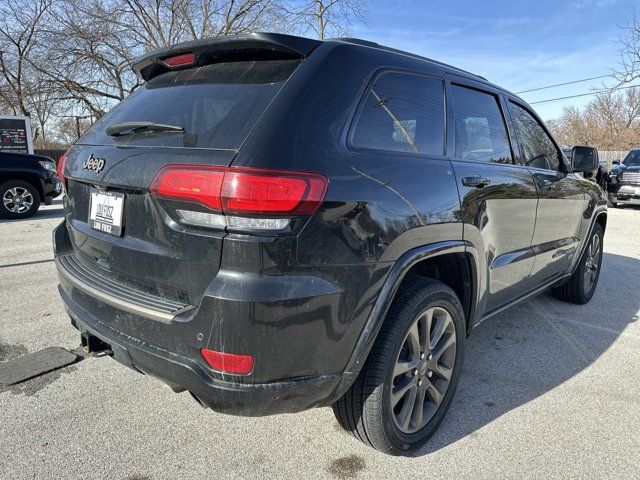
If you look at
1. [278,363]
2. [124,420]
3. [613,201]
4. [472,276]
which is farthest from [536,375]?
[613,201]

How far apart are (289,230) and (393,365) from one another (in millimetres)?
857

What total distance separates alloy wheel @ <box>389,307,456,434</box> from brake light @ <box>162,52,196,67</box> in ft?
5.43

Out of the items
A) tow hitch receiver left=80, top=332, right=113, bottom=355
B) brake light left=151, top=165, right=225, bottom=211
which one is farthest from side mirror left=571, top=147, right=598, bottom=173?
tow hitch receiver left=80, top=332, right=113, bottom=355

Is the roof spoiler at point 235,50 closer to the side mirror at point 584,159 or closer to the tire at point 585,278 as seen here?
the side mirror at point 584,159

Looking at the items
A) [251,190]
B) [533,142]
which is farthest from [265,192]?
[533,142]

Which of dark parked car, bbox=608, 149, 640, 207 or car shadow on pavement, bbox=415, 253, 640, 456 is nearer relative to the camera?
car shadow on pavement, bbox=415, 253, 640, 456

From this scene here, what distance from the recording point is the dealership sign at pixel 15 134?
17.7 meters

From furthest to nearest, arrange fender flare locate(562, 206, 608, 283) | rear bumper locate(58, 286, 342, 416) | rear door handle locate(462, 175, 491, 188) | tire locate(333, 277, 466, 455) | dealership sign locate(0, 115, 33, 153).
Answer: dealership sign locate(0, 115, 33, 153), fender flare locate(562, 206, 608, 283), rear door handle locate(462, 175, 491, 188), tire locate(333, 277, 466, 455), rear bumper locate(58, 286, 342, 416)

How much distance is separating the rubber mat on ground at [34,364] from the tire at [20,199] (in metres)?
6.83

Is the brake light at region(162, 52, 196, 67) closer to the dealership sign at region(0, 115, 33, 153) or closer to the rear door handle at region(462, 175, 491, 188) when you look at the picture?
the rear door handle at region(462, 175, 491, 188)

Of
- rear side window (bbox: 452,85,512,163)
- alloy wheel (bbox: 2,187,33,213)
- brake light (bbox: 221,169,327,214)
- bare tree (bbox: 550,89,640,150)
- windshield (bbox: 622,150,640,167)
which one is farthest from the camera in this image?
bare tree (bbox: 550,89,640,150)

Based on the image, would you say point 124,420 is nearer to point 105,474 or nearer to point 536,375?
point 105,474

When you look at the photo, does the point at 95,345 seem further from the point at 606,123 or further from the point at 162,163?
the point at 606,123

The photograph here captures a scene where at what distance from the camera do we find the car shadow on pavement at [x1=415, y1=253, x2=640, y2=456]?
107 inches
